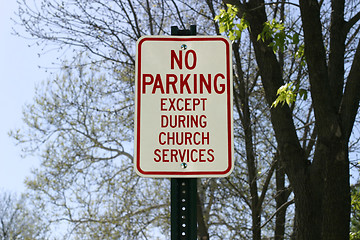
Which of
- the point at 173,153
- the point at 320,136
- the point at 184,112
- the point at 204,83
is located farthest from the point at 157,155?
the point at 320,136

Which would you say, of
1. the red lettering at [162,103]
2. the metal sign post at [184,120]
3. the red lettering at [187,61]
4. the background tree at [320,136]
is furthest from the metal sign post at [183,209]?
the background tree at [320,136]

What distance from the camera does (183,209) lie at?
5.98ft

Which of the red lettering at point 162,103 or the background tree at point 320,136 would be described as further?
the background tree at point 320,136

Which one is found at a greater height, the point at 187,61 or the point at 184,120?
the point at 187,61

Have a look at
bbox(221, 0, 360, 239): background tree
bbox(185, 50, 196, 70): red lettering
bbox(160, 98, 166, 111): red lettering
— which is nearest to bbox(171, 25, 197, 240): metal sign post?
bbox(160, 98, 166, 111): red lettering

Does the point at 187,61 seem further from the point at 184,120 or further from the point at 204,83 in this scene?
the point at 184,120

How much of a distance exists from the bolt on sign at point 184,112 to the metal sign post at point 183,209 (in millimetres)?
37

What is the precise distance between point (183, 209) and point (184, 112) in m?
0.32

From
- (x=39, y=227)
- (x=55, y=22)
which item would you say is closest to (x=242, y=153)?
(x=55, y=22)

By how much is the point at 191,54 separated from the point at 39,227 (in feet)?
47.3

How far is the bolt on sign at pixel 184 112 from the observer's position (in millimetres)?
1829

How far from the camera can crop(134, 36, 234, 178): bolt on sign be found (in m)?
1.83

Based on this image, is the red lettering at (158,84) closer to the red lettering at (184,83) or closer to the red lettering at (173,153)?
the red lettering at (184,83)

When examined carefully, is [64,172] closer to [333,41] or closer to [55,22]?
[55,22]
